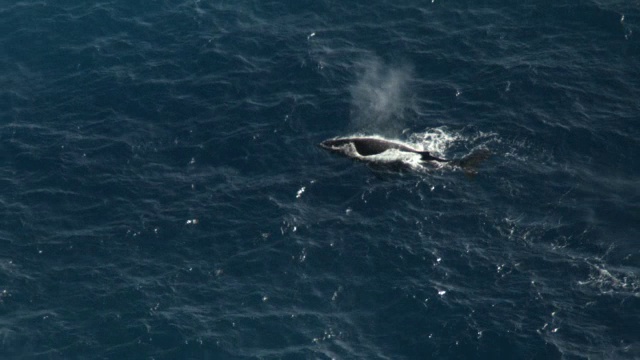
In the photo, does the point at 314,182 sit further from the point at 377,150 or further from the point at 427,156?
the point at 427,156

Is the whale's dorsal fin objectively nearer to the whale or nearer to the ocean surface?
the whale

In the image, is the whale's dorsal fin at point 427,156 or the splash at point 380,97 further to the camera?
the splash at point 380,97

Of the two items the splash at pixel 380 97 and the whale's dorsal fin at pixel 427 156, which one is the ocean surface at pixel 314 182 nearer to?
the splash at pixel 380 97

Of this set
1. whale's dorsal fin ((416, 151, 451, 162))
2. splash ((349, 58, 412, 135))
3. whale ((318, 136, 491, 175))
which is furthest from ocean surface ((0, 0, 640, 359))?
whale's dorsal fin ((416, 151, 451, 162))

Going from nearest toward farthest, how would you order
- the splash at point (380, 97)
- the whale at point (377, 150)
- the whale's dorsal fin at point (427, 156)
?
1. the whale's dorsal fin at point (427, 156)
2. the whale at point (377, 150)
3. the splash at point (380, 97)

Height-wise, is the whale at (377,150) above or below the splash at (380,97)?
below

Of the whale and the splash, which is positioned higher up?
the splash

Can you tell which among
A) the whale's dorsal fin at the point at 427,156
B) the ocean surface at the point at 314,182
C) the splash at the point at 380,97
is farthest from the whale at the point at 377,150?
the splash at the point at 380,97
